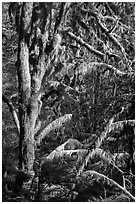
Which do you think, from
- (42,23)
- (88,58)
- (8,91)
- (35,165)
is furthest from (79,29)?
(35,165)

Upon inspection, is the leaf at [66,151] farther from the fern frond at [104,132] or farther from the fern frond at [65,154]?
the fern frond at [104,132]

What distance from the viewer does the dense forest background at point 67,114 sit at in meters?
7.84

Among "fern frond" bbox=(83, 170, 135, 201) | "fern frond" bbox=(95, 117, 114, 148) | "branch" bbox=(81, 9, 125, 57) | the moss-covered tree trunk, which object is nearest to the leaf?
"fern frond" bbox=(95, 117, 114, 148)

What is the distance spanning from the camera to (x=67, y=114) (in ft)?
29.6

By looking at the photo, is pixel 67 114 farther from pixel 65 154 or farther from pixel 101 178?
pixel 101 178

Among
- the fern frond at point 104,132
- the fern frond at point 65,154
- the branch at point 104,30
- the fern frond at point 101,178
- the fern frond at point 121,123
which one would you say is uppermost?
the branch at point 104,30

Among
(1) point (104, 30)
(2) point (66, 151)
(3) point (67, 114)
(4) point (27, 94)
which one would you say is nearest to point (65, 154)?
(2) point (66, 151)

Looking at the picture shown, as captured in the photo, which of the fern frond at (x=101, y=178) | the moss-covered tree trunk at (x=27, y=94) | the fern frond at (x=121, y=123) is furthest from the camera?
the moss-covered tree trunk at (x=27, y=94)

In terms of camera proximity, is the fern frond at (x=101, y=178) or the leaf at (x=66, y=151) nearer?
the fern frond at (x=101, y=178)

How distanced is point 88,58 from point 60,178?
4.31 m

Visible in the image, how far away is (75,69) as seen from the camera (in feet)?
29.8

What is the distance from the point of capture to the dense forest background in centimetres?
784

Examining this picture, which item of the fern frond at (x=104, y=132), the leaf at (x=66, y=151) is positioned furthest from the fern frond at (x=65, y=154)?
the fern frond at (x=104, y=132)

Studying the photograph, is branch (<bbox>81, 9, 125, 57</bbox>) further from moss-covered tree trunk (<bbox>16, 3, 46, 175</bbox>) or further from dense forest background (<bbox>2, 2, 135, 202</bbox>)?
moss-covered tree trunk (<bbox>16, 3, 46, 175</bbox>)
